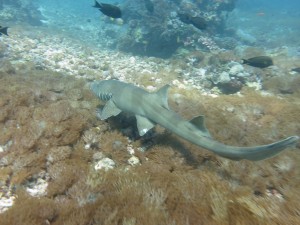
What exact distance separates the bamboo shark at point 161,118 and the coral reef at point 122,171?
0.60 metres

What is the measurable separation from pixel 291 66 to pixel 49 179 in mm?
15848

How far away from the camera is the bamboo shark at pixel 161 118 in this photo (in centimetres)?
467

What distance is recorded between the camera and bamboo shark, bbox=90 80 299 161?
467cm

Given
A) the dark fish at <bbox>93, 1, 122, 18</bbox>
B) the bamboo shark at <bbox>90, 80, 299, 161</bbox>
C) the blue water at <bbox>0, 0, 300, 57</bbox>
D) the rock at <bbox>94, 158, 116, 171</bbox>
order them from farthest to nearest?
1. the blue water at <bbox>0, 0, 300, 57</bbox>
2. the dark fish at <bbox>93, 1, 122, 18</bbox>
3. the rock at <bbox>94, 158, 116, 171</bbox>
4. the bamboo shark at <bbox>90, 80, 299, 161</bbox>

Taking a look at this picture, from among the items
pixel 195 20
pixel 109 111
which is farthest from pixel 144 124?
pixel 195 20

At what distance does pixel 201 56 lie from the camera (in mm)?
16578

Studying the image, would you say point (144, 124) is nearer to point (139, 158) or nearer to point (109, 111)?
point (139, 158)

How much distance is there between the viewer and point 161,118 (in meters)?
6.25

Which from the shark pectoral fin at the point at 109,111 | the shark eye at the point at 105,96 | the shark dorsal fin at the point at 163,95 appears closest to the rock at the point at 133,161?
the shark pectoral fin at the point at 109,111

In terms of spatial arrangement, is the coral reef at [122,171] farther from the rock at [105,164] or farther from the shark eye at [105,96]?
the shark eye at [105,96]

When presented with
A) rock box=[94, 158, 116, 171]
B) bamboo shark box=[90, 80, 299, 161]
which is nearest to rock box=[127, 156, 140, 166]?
rock box=[94, 158, 116, 171]

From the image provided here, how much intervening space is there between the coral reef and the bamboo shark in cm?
60

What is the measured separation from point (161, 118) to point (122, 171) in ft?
5.15

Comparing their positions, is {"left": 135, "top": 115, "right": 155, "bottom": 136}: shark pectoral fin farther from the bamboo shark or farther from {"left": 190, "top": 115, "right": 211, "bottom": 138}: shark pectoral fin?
{"left": 190, "top": 115, "right": 211, "bottom": 138}: shark pectoral fin
